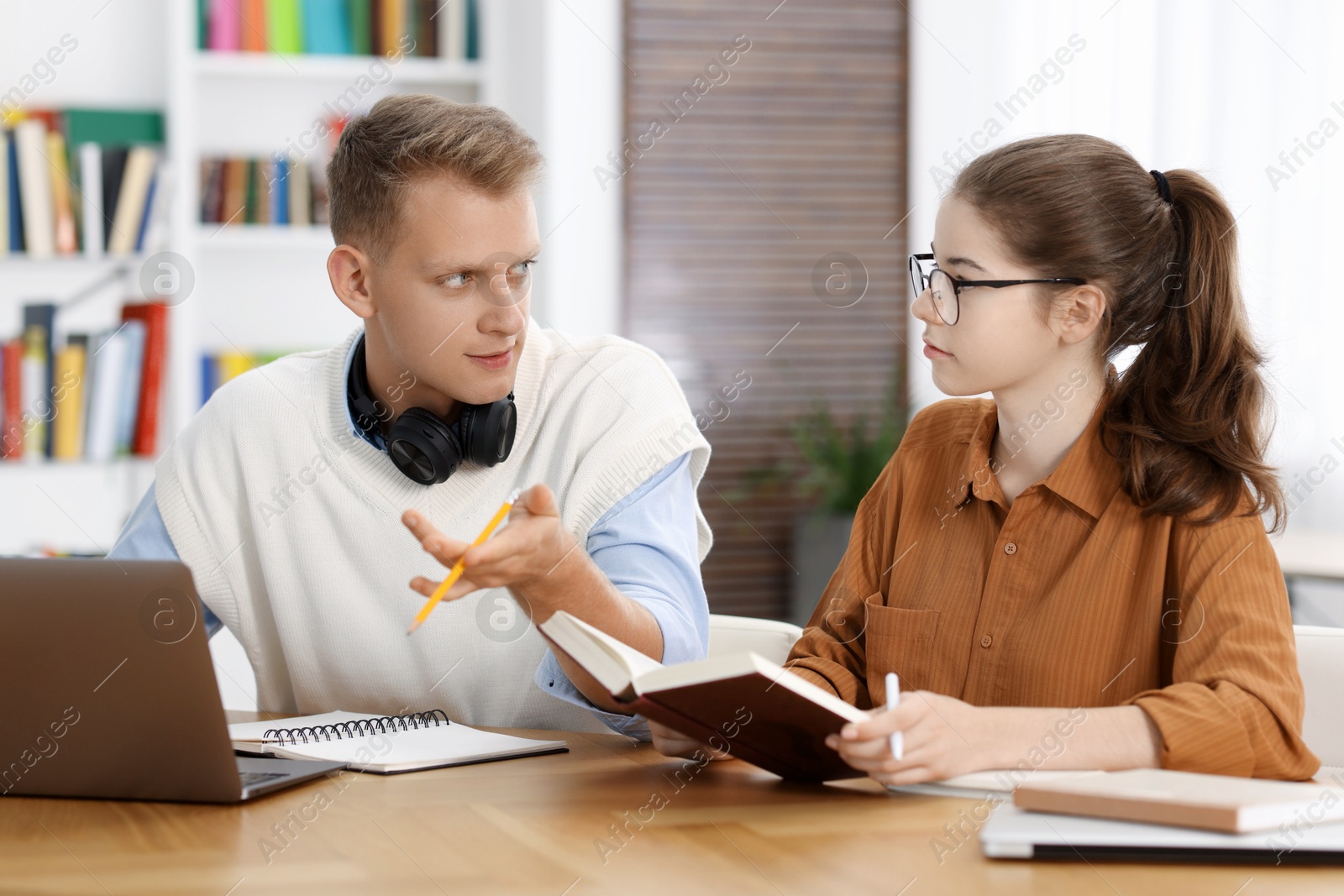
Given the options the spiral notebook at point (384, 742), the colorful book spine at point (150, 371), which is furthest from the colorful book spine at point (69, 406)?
the spiral notebook at point (384, 742)

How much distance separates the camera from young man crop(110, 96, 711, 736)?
60.9 inches

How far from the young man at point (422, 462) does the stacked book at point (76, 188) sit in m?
1.85

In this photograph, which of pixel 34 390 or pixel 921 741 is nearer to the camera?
pixel 921 741

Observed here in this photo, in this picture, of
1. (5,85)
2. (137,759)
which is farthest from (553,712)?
(5,85)

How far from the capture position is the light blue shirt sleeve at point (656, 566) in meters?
1.40

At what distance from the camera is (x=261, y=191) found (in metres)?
3.45

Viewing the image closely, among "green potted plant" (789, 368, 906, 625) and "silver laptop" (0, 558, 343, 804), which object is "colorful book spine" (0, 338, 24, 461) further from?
"silver laptop" (0, 558, 343, 804)

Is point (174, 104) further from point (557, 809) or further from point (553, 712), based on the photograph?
point (557, 809)

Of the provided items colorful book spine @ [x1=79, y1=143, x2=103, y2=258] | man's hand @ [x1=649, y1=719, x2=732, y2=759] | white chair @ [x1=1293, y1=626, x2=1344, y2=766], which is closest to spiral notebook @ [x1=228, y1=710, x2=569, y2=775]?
man's hand @ [x1=649, y1=719, x2=732, y2=759]

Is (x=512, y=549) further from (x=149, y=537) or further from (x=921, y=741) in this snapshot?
(x=149, y=537)

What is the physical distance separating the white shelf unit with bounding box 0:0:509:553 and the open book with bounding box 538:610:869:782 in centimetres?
258

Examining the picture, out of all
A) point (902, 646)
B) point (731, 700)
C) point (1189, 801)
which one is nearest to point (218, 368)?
point (902, 646)

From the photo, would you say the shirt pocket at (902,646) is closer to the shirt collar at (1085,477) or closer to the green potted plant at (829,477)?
the shirt collar at (1085,477)

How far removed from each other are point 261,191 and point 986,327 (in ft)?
8.43
